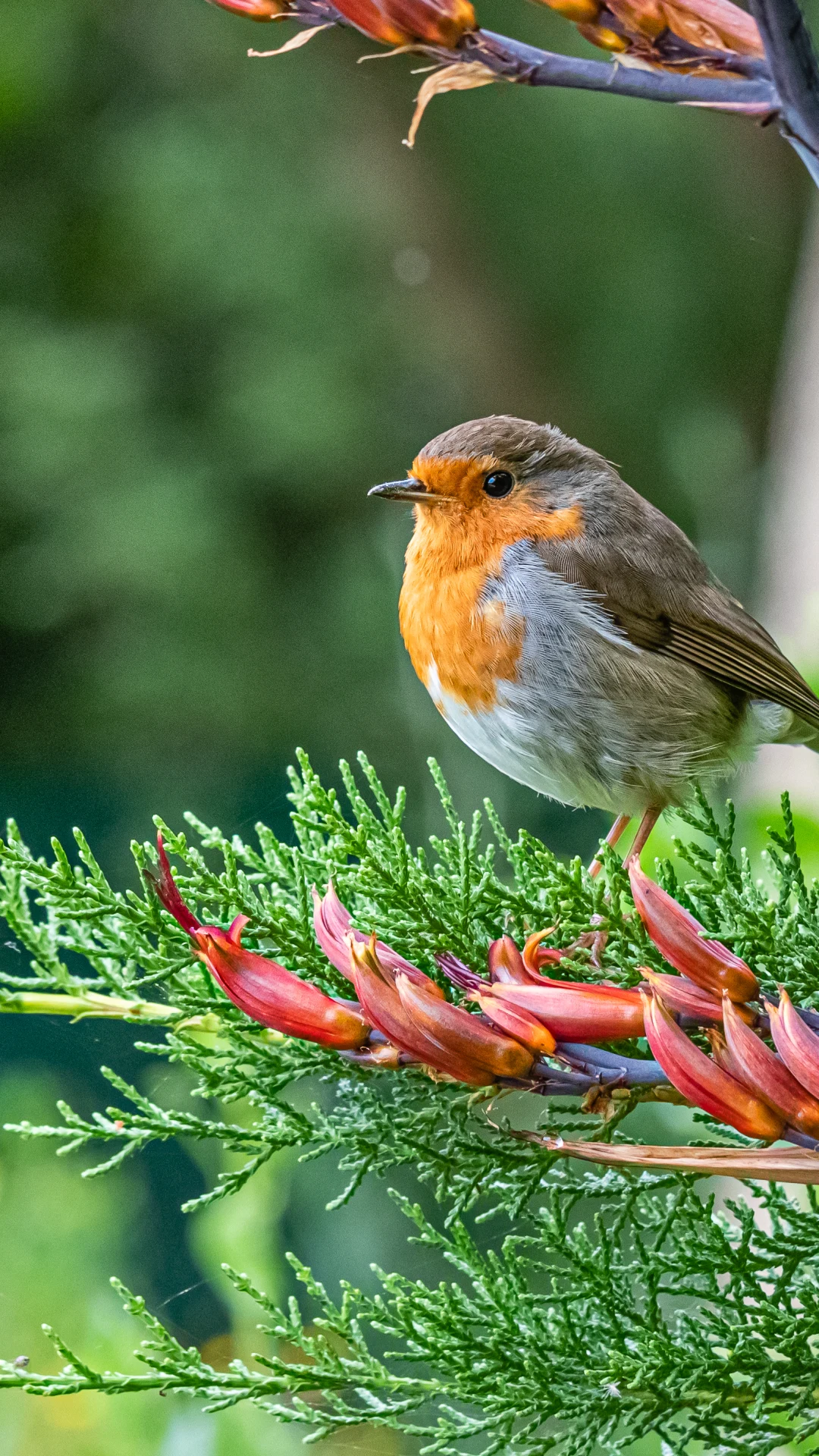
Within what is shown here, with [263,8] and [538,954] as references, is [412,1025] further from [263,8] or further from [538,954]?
[263,8]

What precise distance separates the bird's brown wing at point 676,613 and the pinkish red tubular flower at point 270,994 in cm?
60

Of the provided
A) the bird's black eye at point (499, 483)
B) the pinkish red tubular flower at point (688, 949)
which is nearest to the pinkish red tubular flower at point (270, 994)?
the pinkish red tubular flower at point (688, 949)

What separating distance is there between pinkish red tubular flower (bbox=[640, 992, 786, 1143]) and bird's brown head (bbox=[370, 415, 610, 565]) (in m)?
0.60

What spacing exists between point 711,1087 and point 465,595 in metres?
0.62

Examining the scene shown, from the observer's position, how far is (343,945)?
1.83ft

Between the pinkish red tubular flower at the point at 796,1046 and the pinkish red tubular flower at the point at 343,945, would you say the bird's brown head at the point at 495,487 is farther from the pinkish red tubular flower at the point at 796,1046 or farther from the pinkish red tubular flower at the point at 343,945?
the pinkish red tubular flower at the point at 796,1046

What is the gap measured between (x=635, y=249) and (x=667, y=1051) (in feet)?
11.2

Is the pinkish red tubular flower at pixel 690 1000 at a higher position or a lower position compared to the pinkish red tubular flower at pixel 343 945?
higher

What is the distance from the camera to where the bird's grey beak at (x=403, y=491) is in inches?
38.2

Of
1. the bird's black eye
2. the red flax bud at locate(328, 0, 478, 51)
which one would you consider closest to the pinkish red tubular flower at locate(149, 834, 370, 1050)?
the red flax bud at locate(328, 0, 478, 51)

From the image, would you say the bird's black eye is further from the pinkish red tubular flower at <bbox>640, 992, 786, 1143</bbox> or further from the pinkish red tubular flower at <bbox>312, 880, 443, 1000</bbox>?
the pinkish red tubular flower at <bbox>640, 992, 786, 1143</bbox>

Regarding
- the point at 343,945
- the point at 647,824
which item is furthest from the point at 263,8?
the point at 647,824

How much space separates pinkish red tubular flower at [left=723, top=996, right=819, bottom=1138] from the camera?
1.55 feet

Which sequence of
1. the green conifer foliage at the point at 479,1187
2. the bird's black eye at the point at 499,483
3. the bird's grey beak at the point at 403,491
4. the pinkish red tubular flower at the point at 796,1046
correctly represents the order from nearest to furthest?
1. the pinkish red tubular flower at the point at 796,1046
2. the green conifer foliage at the point at 479,1187
3. the bird's grey beak at the point at 403,491
4. the bird's black eye at the point at 499,483
